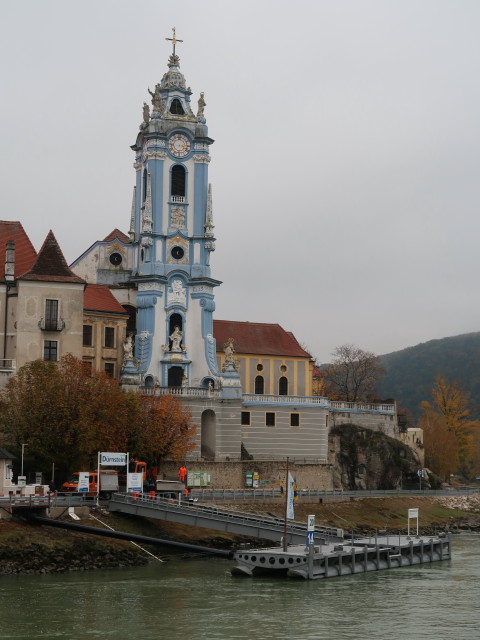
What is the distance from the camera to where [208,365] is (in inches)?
3772

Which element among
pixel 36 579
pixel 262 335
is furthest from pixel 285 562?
pixel 262 335

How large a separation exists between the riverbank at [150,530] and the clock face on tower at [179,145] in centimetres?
3134

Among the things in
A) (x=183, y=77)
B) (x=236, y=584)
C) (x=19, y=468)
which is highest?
(x=183, y=77)

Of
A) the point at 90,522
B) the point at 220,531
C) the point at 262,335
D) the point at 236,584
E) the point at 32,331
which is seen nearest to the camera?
the point at 236,584

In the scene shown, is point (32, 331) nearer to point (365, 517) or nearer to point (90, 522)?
point (90, 522)

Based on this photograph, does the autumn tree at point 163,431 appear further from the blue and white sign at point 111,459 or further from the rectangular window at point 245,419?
the rectangular window at point 245,419

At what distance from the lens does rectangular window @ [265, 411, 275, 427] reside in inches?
3930

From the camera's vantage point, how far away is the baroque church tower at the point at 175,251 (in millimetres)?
95000

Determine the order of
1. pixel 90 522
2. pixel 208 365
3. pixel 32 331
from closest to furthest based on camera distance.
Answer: pixel 90 522, pixel 32 331, pixel 208 365

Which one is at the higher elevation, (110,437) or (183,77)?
(183,77)

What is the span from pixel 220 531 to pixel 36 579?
16.9 m

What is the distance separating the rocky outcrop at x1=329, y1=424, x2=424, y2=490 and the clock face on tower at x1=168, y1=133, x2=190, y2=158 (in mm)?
28313

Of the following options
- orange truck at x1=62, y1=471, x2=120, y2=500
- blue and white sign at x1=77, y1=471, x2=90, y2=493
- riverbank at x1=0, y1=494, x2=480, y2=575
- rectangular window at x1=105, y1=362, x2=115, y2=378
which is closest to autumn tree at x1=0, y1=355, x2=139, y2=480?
orange truck at x1=62, y1=471, x2=120, y2=500

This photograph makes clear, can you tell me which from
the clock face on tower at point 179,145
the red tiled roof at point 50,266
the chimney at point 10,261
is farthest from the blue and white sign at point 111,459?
the clock face on tower at point 179,145
